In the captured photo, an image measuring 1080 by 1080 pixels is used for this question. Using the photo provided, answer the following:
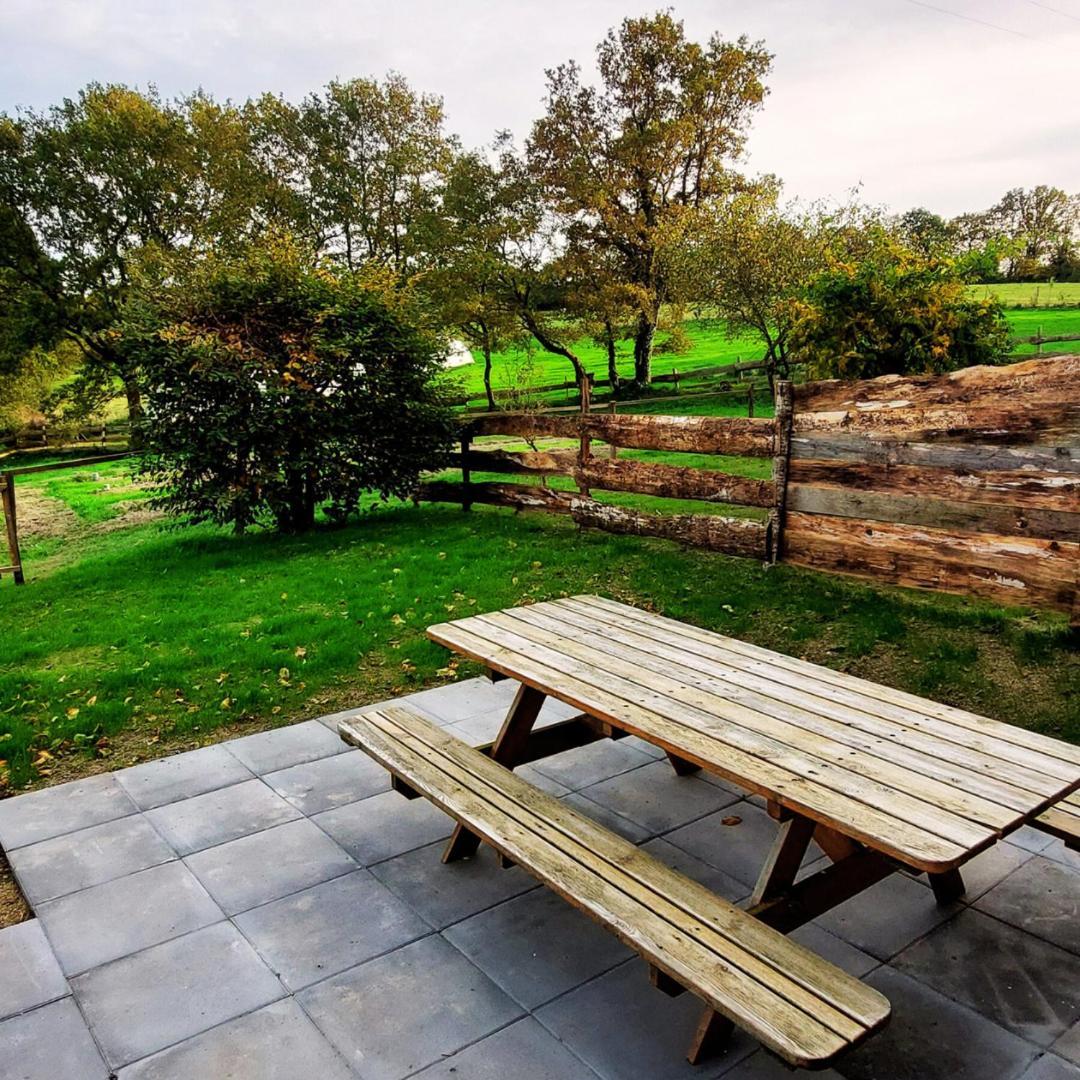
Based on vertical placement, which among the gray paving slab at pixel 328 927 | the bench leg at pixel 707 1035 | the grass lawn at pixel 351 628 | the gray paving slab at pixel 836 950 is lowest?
the grass lawn at pixel 351 628

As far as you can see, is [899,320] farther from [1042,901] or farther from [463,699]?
[1042,901]

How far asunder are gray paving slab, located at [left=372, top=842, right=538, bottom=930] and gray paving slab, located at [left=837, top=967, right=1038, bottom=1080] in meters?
1.20

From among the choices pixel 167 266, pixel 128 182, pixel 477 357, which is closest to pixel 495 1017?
pixel 167 266

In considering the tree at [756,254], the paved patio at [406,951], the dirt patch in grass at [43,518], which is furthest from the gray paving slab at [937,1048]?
the tree at [756,254]

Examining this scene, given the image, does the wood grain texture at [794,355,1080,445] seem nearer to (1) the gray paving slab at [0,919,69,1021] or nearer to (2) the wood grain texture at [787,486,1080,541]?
(2) the wood grain texture at [787,486,1080,541]

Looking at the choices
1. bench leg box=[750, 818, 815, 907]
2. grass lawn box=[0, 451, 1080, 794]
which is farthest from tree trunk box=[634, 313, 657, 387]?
bench leg box=[750, 818, 815, 907]

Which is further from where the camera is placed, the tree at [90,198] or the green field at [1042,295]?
the green field at [1042,295]

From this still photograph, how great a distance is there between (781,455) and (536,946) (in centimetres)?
436

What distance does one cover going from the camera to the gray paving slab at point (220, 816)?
3355mm

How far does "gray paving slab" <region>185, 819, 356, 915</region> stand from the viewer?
296 cm

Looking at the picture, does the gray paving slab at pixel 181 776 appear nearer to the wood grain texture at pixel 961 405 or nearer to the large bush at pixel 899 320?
the wood grain texture at pixel 961 405

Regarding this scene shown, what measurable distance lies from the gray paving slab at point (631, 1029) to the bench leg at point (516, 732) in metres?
0.85

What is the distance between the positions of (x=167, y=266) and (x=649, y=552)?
23.4 feet

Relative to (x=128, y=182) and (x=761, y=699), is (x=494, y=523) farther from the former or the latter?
(x=128, y=182)
